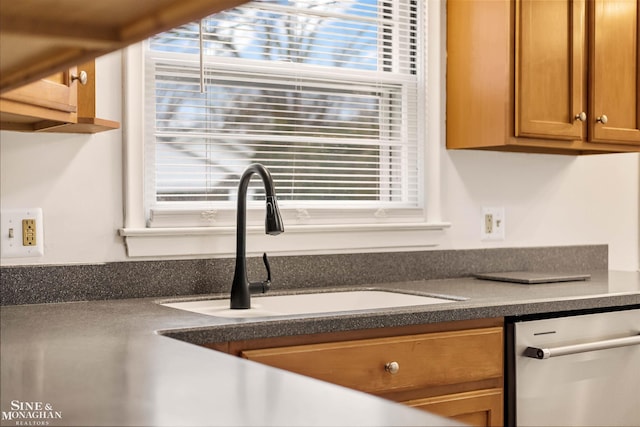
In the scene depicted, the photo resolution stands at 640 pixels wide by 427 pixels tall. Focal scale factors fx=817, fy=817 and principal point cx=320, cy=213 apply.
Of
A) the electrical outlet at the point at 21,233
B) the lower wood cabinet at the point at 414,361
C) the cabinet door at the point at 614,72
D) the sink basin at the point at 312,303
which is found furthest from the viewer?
the cabinet door at the point at 614,72

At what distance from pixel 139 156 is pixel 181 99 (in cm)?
24

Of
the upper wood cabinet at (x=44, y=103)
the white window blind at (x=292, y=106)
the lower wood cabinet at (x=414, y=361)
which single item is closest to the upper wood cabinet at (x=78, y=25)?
the upper wood cabinet at (x=44, y=103)

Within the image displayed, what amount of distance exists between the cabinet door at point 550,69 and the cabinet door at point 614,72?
5 cm

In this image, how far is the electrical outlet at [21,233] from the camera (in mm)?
2158

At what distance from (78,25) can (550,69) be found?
2.29 metres

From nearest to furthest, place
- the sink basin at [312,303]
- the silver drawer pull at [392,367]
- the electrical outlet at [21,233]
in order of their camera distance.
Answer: the silver drawer pull at [392,367] → the electrical outlet at [21,233] → the sink basin at [312,303]

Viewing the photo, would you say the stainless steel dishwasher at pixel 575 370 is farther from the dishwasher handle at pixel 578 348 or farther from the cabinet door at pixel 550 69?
the cabinet door at pixel 550 69

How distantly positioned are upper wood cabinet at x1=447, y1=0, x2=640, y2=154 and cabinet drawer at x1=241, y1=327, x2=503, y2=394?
849 millimetres

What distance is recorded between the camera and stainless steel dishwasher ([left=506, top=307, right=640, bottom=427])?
2238mm

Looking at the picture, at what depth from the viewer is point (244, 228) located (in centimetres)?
233

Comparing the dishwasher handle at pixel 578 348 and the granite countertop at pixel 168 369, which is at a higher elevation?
the granite countertop at pixel 168 369

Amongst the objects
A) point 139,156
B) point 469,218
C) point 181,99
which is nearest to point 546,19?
point 469,218

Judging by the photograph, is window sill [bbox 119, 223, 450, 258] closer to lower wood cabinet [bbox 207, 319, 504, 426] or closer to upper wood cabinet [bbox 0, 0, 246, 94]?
lower wood cabinet [bbox 207, 319, 504, 426]

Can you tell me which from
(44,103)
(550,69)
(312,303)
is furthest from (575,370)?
(44,103)
